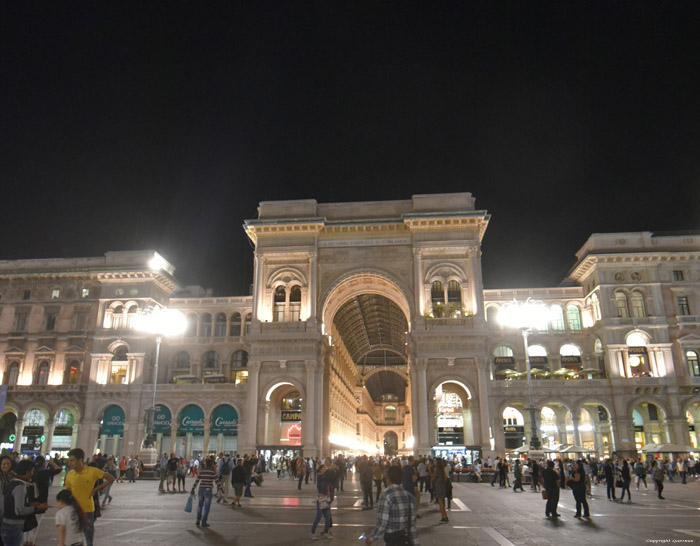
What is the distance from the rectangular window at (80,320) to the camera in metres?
52.9

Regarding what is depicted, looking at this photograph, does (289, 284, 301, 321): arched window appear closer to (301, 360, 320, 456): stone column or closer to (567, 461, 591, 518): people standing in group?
(301, 360, 320, 456): stone column

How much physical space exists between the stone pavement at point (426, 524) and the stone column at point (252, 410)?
64.7 feet

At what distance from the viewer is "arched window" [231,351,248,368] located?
181 ft

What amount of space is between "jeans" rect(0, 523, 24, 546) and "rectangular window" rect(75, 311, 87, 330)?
49913mm

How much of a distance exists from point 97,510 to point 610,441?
4742cm

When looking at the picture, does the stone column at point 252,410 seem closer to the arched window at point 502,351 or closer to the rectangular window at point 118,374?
the rectangular window at point 118,374

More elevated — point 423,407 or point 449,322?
point 449,322

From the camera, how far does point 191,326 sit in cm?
5694

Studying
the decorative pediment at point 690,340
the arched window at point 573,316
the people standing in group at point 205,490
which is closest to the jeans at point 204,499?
the people standing in group at point 205,490

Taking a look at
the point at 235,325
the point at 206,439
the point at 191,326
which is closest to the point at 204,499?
the point at 206,439

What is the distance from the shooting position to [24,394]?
1986 inches

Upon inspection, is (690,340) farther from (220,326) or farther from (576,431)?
(220,326)

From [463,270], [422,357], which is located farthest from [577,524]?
[463,270]

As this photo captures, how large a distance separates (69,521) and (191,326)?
169 feet
